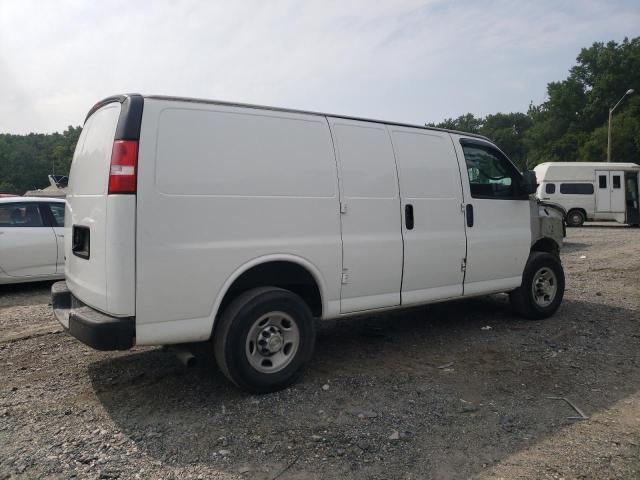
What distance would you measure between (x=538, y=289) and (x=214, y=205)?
4404 mm

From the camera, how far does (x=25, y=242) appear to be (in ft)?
25.9

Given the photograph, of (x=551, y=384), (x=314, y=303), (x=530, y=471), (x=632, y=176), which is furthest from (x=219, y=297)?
(x=632, y=176)

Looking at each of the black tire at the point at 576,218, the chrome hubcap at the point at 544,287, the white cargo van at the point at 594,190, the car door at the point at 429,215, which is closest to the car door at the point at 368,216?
the car door at the point at 429,215

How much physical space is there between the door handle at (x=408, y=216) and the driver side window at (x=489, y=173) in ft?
3.26

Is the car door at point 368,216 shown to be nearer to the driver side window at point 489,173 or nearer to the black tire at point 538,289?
the driver side window at point 489,173

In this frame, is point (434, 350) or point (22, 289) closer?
point (434, 350)

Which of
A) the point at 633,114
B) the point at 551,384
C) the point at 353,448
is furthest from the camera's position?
the point at 633,114

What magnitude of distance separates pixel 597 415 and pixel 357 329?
275 cm

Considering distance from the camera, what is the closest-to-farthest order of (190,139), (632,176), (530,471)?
(530,471) → (190,139) → (632,176)

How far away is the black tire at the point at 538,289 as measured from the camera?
6.02m

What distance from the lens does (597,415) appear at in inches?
142

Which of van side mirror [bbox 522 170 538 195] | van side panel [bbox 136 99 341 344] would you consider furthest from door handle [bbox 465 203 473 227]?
van side panel [bbox 136 99 341 344]

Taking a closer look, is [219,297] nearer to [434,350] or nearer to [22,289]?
[434,350]

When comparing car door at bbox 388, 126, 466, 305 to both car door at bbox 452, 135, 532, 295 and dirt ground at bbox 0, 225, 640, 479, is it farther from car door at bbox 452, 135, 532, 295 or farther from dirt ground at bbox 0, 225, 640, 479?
dirt ground at bbox 0, 225, 640, 479
